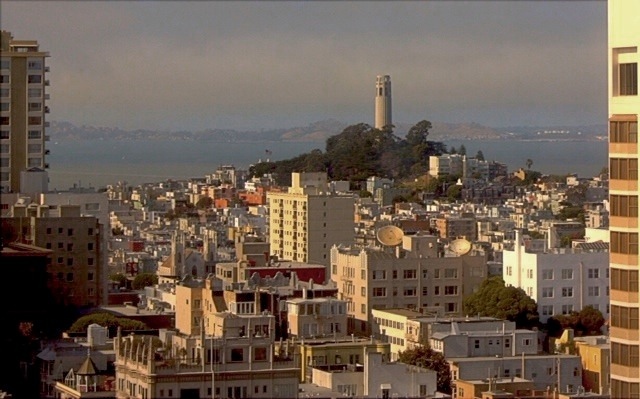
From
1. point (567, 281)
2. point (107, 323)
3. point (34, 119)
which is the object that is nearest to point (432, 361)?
point (107, 323)

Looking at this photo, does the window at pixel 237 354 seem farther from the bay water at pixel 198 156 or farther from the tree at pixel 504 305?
the bay water at pixel 198 156

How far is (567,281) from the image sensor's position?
163ft

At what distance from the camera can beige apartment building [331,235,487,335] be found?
49.2 metres

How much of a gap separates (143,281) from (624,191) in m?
35.7

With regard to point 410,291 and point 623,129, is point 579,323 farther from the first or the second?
point 623,129

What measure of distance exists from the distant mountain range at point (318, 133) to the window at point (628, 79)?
85225 mm

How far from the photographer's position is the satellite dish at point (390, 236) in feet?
173

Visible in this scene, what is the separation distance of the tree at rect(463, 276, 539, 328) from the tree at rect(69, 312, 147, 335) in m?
7.71

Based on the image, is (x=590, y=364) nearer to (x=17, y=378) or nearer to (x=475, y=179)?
(x=17, y=378)

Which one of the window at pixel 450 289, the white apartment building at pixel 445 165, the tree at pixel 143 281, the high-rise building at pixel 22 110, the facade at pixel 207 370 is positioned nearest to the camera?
the facade at pixel 207 370

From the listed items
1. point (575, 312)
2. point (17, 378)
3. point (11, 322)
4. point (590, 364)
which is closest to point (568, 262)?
point (575, 312)

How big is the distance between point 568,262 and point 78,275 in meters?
10.0

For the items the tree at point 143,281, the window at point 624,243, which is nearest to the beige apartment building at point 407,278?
the tree at point 143,281

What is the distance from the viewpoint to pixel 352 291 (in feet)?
163
